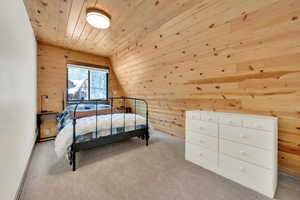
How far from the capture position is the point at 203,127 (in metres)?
2.01

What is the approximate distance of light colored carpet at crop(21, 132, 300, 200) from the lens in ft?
4.71

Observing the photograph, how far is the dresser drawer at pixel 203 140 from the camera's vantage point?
1879 mm

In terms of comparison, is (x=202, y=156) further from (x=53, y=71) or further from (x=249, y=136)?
(x=53, y=71)

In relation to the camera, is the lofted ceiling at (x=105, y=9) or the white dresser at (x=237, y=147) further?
the lofted ceiling at (x=105, y=9)

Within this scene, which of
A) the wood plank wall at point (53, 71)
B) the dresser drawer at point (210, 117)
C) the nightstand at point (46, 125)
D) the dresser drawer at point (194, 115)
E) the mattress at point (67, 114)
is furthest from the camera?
the wood plank wall at point (53, 71)

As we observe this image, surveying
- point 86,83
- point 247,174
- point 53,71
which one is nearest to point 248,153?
point 247,174

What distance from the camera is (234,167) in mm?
1668

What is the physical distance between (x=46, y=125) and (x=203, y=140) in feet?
12.2

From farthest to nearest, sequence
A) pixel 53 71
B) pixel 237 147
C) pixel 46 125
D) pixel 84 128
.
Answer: pixel 53 71 < pixel 46 125 < pixel 84 128 < pixel 237 147

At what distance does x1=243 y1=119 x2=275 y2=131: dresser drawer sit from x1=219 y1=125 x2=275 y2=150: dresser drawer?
0.15 ft

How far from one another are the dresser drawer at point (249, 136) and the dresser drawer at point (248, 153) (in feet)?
0.19

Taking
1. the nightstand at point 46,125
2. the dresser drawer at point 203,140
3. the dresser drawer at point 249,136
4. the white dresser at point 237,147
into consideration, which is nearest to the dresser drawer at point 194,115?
the white dresser at point 237,147

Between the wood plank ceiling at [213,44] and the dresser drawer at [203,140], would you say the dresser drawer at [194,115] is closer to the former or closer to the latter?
the dresser drawer at [203,140]

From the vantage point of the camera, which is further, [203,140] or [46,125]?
[46,125]
